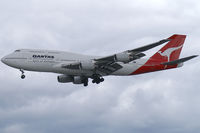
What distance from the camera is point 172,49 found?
65375mm

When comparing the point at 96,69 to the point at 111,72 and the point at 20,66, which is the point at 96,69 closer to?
the point at 111,72

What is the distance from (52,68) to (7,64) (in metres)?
6.96

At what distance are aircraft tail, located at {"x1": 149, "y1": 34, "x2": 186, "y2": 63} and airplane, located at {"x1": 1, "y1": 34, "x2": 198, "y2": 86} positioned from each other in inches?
43.5

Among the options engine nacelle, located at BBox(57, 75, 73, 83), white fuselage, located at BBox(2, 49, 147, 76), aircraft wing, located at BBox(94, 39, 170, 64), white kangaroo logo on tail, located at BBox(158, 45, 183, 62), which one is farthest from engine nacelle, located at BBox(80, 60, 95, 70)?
white kangaroo logo on tail, located at BBox(158, 45, 183, 62)

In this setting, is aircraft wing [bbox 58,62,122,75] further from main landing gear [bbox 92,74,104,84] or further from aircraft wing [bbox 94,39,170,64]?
aircraft wing [bbox 94,39,170,64]

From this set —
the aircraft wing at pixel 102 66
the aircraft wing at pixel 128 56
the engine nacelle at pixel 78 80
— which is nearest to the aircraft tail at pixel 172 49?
the aircraft wing at pixel 102 66

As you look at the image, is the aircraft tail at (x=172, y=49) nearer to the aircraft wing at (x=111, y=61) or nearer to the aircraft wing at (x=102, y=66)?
the aircraft wing at (x=102, y=66)

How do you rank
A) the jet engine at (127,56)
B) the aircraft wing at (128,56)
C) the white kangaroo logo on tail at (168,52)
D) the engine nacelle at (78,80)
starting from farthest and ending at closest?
1. the white kangaroo logo on tail at (168,52)
2. the engine nacelle at (78,80)
3. the jet engine at (127,56)
4. the aircraft wing at (128,56)

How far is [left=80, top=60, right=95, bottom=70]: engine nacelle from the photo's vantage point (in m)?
57.2

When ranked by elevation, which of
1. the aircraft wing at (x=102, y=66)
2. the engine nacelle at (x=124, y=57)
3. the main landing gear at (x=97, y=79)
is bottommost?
the main landing gear at (x=97, y=79)

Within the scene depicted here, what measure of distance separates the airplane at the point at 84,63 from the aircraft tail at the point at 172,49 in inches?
43.5

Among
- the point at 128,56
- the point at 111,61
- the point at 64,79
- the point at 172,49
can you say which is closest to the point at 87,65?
the point at 111,61

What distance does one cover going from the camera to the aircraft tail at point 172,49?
64750mm

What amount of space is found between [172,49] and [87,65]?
16.6m
